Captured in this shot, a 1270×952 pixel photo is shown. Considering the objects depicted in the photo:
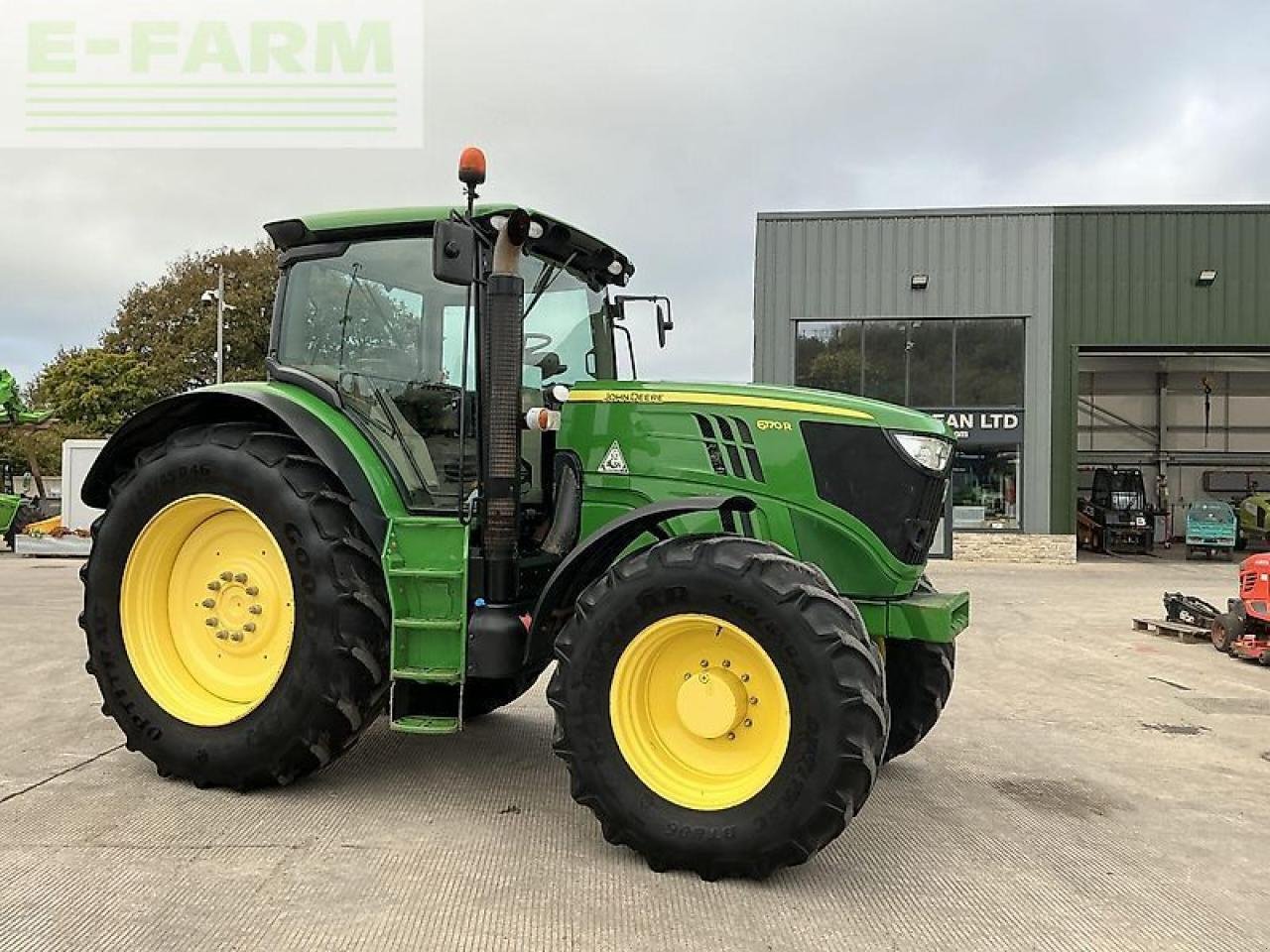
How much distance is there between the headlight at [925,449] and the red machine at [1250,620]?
6.21 metres

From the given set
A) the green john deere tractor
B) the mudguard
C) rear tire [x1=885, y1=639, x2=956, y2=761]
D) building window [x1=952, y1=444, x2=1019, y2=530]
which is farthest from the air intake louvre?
building window [x1=952, y1=444, x2=1019, y2=530]

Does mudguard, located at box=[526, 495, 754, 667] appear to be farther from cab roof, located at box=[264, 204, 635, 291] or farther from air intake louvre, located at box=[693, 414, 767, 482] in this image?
cab roof, located at box=[264, 204, 635, 291]

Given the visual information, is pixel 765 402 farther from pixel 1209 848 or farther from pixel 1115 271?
pixel 1115 271

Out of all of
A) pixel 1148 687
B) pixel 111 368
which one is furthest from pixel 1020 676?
pixel 111 368

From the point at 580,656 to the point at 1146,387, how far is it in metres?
31.5

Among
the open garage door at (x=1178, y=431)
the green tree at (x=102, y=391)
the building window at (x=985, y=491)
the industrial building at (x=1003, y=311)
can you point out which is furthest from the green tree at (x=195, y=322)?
the open garage door at (x=1178, y=431)

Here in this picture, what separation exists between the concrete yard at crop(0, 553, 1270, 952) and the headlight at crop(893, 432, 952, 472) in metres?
1.47

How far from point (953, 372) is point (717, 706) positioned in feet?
60.2

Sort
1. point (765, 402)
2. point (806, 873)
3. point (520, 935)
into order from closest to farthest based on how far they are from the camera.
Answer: point (520, 935)
point (806, 873)
point (765, 402)

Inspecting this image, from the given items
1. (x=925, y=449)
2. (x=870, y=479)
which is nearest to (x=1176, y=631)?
(x=925, y=449)

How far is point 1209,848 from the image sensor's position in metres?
3.91

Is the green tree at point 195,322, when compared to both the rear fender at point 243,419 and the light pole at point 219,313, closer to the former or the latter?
the light pole at point 219,313

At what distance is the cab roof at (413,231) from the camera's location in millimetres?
4344

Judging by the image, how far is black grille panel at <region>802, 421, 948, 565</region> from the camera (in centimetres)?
387
